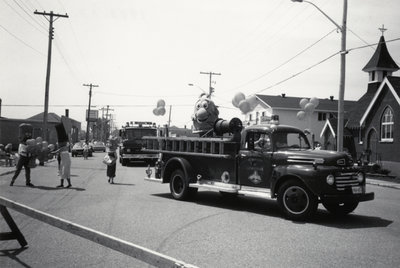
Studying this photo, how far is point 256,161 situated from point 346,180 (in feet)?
6.76

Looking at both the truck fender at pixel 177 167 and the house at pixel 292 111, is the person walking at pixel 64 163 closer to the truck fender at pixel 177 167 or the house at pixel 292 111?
the truck fender at pixel 177 167

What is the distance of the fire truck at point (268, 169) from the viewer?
8.45 meters

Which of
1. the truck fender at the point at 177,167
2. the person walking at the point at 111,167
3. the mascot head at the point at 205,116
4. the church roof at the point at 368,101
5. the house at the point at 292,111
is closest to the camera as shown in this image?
the truck fender at the point at 177,167

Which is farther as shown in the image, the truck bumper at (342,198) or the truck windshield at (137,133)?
the truck windshield at (137,133)

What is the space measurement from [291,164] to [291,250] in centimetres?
309

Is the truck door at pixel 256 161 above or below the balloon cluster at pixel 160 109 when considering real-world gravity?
below

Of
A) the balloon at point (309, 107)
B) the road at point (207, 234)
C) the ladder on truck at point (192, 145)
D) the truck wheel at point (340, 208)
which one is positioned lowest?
the road at point (207, 234)

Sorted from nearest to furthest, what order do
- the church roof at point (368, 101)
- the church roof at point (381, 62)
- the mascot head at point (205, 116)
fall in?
the mascot head at point (205, 116), the church roof at point (368, 101), the church roof at point (381, 62)

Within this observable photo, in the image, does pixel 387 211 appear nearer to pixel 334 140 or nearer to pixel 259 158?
pixel 259 158

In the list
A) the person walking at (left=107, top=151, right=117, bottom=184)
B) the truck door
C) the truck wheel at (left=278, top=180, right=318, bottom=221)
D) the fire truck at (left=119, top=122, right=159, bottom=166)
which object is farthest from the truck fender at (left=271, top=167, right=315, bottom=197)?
the fire truck at (left=119, top=122, right=159, bottom=166)

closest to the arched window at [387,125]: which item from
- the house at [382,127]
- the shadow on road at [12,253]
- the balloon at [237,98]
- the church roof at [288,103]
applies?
the house at [382,127]

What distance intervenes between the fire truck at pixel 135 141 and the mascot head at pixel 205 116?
13.9m

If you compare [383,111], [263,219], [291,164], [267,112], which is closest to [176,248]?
[263,219]

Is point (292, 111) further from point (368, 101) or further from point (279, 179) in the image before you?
point (279, 179)
